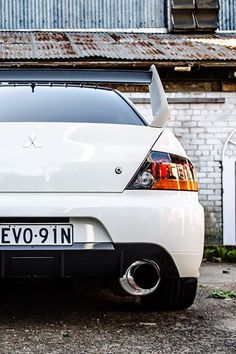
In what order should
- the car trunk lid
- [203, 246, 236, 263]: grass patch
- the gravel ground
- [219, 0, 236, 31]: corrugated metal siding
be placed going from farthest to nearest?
[219, 0, 236, 31]: corrugated metal siding < [203, 246, 236, 263]: grass patch < the car trunk lid < the gravel ground

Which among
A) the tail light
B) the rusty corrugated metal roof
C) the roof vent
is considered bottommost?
the tail light

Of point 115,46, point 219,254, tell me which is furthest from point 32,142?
point 115,46

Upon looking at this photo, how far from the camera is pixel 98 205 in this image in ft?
10.5

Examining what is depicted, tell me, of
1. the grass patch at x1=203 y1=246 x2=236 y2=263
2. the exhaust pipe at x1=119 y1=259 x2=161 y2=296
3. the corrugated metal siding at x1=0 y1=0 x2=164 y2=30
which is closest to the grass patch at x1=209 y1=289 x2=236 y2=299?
the exhaust pipe at x1=119 y1=259 x2=161 y2=296

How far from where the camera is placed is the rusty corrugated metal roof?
9.14m

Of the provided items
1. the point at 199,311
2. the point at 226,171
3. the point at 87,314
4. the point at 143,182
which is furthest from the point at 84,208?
the point at 226,171

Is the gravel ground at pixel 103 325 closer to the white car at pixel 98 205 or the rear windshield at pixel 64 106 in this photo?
the white car at pixel 98 205

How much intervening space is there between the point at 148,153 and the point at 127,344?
0.99m

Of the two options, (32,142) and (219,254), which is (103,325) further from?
(219,254)

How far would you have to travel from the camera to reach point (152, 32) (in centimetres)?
1260

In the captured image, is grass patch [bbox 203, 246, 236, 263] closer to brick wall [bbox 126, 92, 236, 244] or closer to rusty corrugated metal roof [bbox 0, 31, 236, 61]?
brick wall [bbox 126, 92, 236, 244]

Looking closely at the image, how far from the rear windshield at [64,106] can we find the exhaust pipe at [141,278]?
35.3 inches

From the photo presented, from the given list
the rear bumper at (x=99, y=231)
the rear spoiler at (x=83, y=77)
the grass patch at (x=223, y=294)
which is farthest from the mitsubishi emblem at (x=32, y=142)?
the grass patch at (x=223, y=294)

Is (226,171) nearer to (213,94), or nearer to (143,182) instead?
(213,94)
